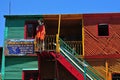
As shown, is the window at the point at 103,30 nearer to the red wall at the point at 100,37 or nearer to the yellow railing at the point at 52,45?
the red wall at the point at 100,37

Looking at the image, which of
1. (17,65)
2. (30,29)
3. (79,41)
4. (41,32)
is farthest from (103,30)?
(17,65)

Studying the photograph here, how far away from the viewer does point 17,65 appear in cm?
2642

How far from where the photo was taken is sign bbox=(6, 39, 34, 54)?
2662cm

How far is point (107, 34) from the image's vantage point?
2711cm

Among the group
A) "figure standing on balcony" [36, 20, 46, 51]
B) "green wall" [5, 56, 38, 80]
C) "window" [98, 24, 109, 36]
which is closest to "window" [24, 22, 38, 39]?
"figure standing on balcony" [36, 20, 46, 51]

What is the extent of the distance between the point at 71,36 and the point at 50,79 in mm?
4211

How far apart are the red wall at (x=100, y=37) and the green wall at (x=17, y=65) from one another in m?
4.19

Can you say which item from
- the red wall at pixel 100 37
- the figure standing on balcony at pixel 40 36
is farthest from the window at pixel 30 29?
the red wall at pixel 100 37

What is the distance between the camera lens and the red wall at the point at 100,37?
2620 centimetres

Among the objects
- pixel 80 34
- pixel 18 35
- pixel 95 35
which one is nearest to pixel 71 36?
pixel 80 34

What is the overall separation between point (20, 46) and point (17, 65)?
148 cm

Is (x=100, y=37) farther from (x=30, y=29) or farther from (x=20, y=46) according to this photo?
(x=20, y=46)

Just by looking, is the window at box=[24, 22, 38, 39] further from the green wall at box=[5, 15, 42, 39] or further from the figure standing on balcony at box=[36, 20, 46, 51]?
the figure standing on balcony at box=[36, 20, 46, 51]

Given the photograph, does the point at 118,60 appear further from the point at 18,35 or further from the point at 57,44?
the point at 18,35
